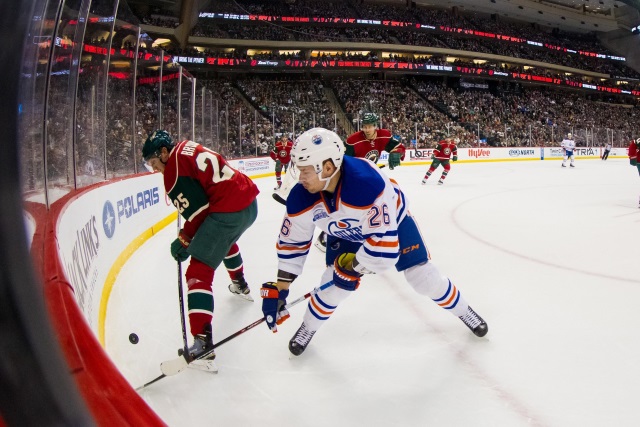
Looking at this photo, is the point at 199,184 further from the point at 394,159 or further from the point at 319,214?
the point at 394,159

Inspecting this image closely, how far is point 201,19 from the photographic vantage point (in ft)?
89.4

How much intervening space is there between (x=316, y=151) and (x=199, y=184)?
994 millimetres

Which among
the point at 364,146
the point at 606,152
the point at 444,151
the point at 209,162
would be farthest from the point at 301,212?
the point at 606,152

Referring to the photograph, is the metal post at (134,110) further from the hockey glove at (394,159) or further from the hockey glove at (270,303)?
the hockey glove at (270,303)

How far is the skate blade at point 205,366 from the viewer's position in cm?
234

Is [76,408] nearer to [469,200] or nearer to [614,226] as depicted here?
[614,226]

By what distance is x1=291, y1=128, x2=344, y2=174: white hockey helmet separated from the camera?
6.73ft

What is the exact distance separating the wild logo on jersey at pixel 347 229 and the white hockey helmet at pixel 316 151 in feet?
1.00

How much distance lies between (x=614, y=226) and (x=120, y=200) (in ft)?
20.7

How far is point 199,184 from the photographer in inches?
107

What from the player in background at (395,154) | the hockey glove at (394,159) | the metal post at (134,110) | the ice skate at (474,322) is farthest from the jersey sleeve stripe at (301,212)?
the metal post at (134,110)

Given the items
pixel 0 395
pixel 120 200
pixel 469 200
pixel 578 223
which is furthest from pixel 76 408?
pixel 469 200

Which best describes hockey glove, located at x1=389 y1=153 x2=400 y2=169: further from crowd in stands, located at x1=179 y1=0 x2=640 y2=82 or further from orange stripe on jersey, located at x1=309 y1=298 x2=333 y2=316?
A: crowd in stands, located at x1=179 y1=0 x2=640 y2=82

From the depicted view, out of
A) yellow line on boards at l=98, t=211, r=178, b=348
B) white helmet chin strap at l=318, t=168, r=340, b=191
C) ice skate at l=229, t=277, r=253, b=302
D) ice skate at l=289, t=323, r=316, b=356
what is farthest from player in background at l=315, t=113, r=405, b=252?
white helmet chin strap at l=318, t=168, r=340, b=191
